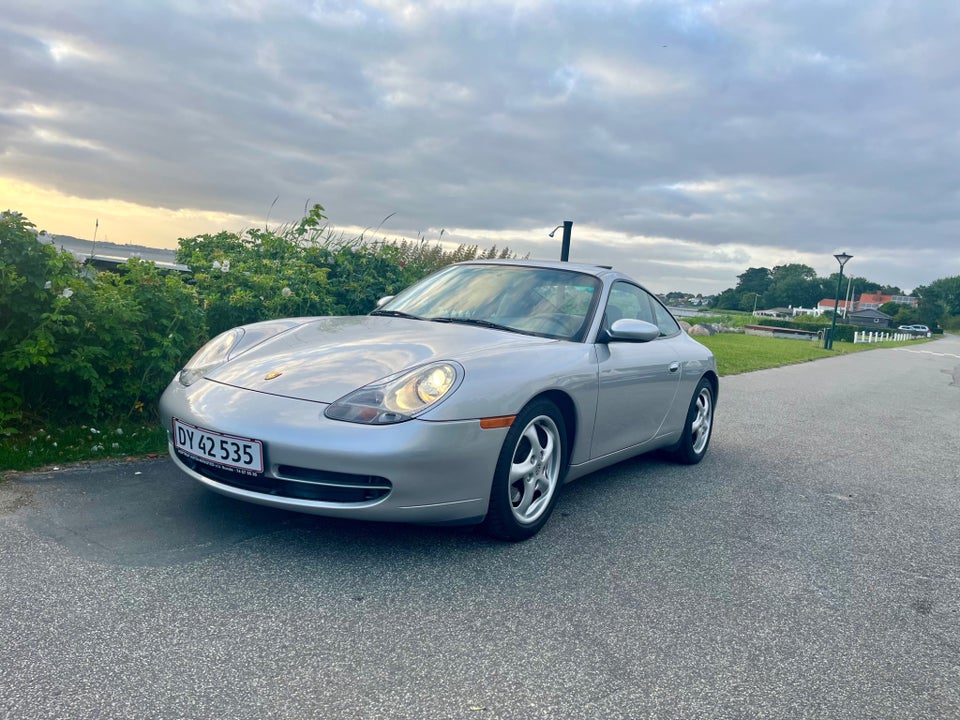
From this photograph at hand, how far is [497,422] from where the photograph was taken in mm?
3268

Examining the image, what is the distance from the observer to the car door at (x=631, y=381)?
4.15m

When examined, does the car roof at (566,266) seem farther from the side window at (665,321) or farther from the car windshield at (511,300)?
the side window at (665,321)

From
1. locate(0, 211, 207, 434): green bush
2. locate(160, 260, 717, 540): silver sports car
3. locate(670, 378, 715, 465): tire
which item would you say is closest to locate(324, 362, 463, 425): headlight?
locate(160, 260, 717, 540): silver sports car

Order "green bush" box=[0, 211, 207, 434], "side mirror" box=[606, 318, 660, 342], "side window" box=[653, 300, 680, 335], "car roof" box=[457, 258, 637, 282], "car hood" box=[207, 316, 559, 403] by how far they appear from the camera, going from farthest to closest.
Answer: "side window" box=[653, 300, 680, 335]
"car roof" box=[457, 258, 637, 282]
"green bush" box=[0, 211, 207, 434]
"side mirror" box=[606, 318, 660, 342]
"car hood" box=[207, 316, 559, 403]

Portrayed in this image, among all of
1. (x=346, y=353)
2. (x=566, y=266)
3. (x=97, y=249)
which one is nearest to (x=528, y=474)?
(x=346, y=353)

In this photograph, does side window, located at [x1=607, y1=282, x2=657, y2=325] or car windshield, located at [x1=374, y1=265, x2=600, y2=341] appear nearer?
car windshield, located at [x1=374, y1=265, x2=600, y2=341]

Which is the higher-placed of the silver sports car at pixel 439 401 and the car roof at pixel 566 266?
the car roof at pixel 566 266

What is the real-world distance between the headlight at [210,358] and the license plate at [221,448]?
372mm

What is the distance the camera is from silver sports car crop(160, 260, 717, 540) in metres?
3.05

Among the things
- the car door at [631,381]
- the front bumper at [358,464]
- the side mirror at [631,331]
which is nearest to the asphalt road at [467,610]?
the front bumper at [358,464]

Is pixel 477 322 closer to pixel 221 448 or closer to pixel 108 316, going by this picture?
pixel 221 448

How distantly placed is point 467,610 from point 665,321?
10.5 feet

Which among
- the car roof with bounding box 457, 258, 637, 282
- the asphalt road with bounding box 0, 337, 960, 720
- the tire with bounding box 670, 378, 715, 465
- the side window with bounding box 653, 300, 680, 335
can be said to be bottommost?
the asphalt road with bounding box 0, 337, 960, 720

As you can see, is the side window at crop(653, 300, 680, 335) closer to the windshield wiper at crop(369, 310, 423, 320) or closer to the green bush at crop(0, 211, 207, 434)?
the windshield wiper at crop(369, 310, 423, 320)
